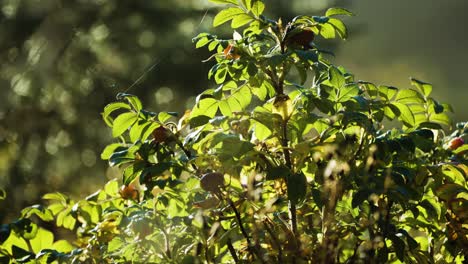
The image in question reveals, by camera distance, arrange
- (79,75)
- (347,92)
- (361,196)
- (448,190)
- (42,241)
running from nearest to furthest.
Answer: (361,196)
(347,92)
(448,190)
(42,241)
(79,75)

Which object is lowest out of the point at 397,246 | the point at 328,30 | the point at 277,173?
the point at 397,246

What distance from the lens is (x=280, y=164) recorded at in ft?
4.12

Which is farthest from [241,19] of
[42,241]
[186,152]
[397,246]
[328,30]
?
[42,241]

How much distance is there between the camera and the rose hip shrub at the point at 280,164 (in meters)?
1.19

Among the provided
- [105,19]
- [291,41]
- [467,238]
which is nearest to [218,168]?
[291,41]

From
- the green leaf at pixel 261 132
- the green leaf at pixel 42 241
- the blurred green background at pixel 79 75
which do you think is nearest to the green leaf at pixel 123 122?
the green leaf at pixel 261 132

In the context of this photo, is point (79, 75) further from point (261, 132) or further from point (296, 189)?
point (296, 189)

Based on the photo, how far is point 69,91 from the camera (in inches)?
169

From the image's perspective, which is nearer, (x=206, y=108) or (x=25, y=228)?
(x=206, y=108)

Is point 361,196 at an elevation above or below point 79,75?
below

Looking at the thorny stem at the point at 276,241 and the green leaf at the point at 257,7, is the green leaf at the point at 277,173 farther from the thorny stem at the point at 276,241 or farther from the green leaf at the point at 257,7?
the green leaf at the point at 257,7

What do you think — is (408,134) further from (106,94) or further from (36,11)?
(36,11)

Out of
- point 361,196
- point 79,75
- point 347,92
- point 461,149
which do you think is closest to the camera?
point 361,196

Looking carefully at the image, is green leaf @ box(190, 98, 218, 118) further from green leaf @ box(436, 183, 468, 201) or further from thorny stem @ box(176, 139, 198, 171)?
green leaf @ box(436, 183, 468, 201)
